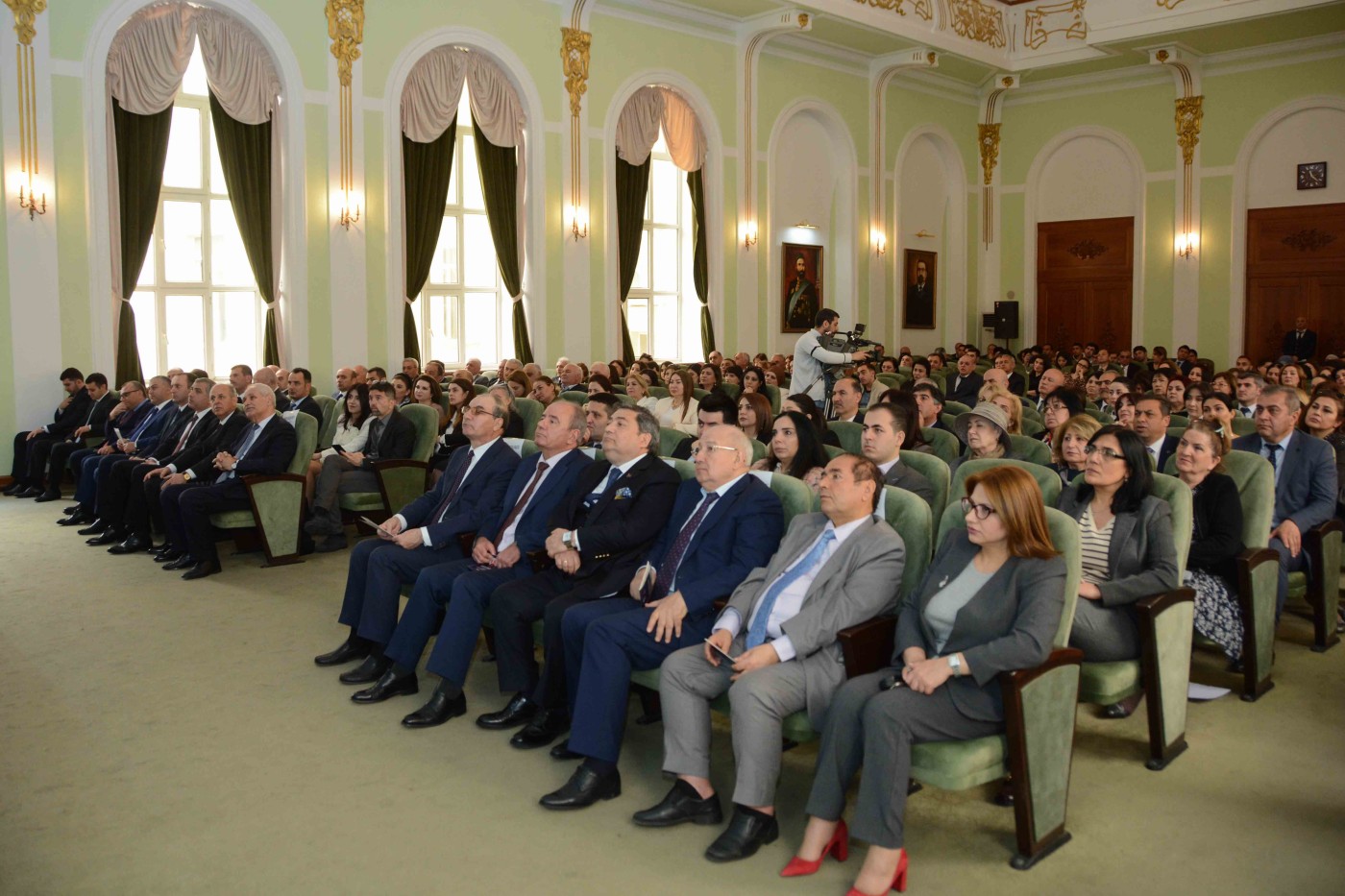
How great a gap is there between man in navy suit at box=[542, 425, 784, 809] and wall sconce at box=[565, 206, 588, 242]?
863 cm

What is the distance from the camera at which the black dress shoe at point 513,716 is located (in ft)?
12.9

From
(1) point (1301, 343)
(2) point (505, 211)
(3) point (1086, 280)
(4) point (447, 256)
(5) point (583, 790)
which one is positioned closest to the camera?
(5) point (583, 790)

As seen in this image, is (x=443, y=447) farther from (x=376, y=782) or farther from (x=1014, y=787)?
(x=1014, y=787)

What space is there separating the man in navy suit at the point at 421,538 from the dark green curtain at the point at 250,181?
20.8 feet

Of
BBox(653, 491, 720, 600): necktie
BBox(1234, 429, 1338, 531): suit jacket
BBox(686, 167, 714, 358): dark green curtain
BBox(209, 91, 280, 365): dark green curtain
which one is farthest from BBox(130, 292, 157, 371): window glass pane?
BBox(1234, 429, 1338, 531): suit jacket

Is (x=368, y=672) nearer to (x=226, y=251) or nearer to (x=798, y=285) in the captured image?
(x=226, y=251)

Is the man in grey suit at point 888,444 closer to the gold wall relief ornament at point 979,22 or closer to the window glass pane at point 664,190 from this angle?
the window glass pane at point 664,190

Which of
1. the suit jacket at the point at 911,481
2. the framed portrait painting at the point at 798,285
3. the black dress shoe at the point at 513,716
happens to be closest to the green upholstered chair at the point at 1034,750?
the suit jacket at the point at 911,481

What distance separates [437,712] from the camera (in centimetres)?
399

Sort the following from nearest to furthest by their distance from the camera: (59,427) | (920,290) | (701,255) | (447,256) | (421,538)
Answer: (421,538) < (59,427) < (447,256) < (701,255) < (920,290)

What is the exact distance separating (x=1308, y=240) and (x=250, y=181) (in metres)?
13.0

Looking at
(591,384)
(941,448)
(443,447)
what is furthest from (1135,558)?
(591,384)

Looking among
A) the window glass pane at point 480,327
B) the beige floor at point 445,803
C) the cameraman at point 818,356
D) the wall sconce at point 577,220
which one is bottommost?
the beige floor at point 445,803

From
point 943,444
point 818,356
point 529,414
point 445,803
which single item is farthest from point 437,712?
point 818,356
